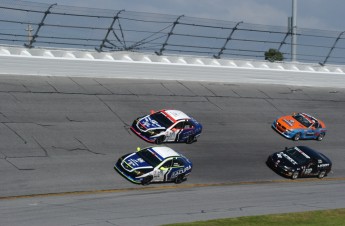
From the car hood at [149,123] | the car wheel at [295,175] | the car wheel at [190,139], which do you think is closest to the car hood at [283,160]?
the car wheel at [295,175]

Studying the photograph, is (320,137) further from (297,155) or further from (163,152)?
(163,152)

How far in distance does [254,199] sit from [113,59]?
1638 cm

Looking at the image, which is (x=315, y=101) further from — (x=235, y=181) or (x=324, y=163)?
(x=235, y=181)

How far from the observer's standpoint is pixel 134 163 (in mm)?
26922

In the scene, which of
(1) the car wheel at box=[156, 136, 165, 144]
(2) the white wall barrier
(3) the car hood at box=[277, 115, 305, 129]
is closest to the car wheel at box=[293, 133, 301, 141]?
(3) the car hood at box=[277, 115, 305, 129]

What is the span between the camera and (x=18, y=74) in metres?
35.8

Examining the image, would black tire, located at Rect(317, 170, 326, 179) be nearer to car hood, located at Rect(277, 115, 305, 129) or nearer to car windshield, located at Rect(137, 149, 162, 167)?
car hood, located at Rect(277, 115, 305, 129)

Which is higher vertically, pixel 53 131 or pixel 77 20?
pixel 77 20

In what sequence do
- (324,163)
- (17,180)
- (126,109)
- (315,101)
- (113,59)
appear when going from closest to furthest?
(17,180), (324,163), (126,109), (113,59), (315,101)

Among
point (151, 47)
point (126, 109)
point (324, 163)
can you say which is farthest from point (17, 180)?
point (151, 47)

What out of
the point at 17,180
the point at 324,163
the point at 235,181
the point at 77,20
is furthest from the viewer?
the point at 77,20

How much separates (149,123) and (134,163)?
15.7 ft

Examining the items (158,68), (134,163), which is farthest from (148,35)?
(134,163)

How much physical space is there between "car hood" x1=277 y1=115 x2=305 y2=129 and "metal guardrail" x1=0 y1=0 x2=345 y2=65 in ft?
25.8
